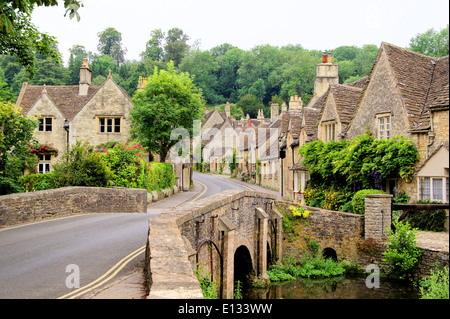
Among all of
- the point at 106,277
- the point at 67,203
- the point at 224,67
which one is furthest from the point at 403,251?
the point at 224,67

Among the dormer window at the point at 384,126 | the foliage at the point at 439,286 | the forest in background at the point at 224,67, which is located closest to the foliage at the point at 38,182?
the dormer window at the point at 384,126

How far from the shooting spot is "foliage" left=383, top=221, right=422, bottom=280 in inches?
727

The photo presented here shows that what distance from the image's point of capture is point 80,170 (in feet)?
78.1

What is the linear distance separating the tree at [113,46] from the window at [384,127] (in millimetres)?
99468

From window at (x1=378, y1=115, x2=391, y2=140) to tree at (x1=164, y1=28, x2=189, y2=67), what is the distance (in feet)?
320

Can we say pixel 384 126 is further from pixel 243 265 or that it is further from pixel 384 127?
pixel 243 265

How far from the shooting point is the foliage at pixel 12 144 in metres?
22.1

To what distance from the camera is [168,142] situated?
41.3 m

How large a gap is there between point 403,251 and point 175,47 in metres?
106

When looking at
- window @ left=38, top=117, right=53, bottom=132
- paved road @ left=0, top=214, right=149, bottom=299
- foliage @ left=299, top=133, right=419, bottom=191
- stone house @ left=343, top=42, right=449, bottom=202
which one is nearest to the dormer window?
stone house @ left=343, top=42, right=449, bottom=202

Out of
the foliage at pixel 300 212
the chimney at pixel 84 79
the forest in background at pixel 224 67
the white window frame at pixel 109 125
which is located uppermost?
the forest in background at pixel 224 67

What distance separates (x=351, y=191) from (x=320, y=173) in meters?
2.61

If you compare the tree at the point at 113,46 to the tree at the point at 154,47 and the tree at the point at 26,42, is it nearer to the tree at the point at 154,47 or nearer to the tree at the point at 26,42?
the tree at the point at 154,47

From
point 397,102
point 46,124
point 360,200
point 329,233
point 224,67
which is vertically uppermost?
point 224,67
